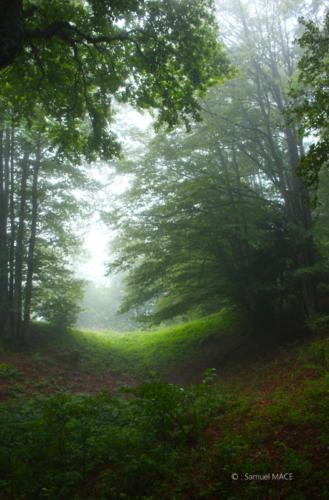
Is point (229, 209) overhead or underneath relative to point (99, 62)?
underneath

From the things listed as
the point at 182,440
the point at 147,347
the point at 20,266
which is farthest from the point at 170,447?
the point at 147,347

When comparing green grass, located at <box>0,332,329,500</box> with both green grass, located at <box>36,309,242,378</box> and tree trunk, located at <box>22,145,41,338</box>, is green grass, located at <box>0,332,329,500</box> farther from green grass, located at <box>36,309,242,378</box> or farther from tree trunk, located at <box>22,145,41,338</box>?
tree trunk, located at <box>22,145,41,338</box>

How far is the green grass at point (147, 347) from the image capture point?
13641 mm

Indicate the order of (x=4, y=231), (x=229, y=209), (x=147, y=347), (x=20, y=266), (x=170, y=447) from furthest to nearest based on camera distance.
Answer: (x=147, y=347)
(x=4, y=231)
(x=20, y=266)
(x=229, y=209)
(x=170, y=447)

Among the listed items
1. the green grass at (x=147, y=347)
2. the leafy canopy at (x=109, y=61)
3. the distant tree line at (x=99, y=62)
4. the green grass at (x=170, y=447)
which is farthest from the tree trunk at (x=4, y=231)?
the green grass at (x=170, y=447)

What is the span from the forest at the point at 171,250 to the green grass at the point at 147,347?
4.3 inches

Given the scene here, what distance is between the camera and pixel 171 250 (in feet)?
39.5

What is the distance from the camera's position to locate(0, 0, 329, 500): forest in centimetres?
453

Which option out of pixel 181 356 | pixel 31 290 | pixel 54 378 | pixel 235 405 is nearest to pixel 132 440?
pixel 235 405

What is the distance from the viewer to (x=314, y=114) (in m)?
5.19

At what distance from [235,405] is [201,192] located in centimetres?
718

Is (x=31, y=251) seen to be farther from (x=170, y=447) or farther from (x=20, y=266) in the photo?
(x=170, y=447)

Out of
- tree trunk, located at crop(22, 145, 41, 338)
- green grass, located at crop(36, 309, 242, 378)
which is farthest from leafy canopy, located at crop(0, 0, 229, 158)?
green grass, located at crop(36, 309, 242, 378)

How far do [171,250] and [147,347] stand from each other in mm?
6148
